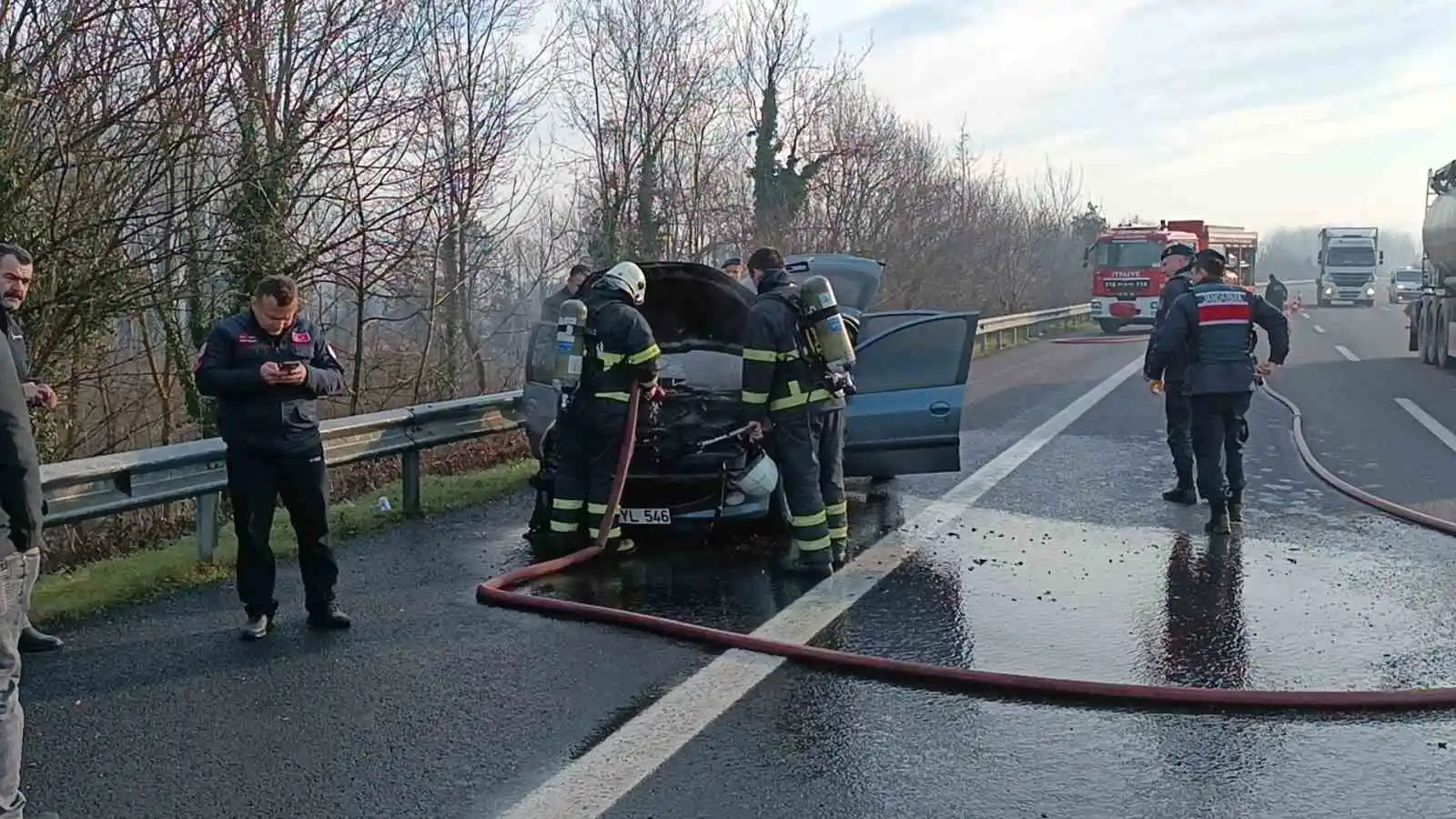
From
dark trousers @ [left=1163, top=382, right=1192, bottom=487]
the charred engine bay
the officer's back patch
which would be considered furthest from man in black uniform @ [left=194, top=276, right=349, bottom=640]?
dark trousers @ [left=1163, top=382, right=1192, bottom=487]

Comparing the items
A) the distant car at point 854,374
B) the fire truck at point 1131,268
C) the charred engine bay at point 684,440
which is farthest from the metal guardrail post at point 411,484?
the fire truck at point 1131,268

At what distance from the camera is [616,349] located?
6.75 meters

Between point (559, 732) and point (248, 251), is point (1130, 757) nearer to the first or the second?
point (559, 732)

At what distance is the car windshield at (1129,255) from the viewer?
31625 millimetres

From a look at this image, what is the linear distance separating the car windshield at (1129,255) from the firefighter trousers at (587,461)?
89.5 ft

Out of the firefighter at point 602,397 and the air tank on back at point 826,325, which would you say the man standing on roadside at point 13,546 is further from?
the air tank on back at point 826,325

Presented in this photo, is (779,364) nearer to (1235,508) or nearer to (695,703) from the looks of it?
(695,703)

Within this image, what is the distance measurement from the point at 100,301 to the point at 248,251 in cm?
156

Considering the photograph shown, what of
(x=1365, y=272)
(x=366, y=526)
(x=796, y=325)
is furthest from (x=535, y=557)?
(x=1365, y=272)

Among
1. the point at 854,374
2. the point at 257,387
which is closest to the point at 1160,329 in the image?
the point at 854,374

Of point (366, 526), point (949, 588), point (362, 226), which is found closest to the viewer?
point (949, 588)

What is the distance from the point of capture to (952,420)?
821 cm

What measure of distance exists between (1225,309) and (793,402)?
A: 3.24 metres

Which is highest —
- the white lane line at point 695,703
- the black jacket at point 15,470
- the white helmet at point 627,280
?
the white helmet at point 627,280
